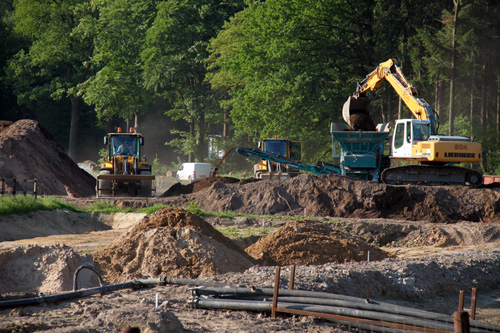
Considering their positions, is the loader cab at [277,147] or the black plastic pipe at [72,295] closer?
the black plastic pipe at [72,295]

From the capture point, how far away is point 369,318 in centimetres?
645

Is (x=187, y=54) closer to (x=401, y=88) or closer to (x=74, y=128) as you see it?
(x=74, y=128)

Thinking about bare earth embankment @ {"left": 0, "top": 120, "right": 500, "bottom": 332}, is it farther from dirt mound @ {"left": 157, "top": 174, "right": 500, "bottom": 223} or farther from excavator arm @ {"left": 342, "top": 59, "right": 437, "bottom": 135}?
excavator arm @ {"left": 342, "top": 59, "right": 437, "bottom": 135}

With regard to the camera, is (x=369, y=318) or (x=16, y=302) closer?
(x=369, y=318)

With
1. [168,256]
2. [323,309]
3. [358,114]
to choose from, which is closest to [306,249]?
[168,256]

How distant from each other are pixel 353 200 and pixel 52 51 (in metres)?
32.7

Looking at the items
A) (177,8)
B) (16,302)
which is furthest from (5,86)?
(16,302)

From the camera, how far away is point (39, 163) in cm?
2548

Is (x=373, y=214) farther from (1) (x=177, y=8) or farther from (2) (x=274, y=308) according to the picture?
(1) (x=177, y=8)

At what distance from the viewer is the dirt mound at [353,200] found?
744 inches

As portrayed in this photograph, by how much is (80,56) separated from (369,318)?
43.8 metres

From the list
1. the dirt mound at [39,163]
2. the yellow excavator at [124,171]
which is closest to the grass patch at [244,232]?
the yellow excavator at [124,171]

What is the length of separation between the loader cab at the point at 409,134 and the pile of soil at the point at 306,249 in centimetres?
796

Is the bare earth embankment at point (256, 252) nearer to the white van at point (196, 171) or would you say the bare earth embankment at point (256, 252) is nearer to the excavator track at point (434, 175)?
the excavator track at point (434, 175)
